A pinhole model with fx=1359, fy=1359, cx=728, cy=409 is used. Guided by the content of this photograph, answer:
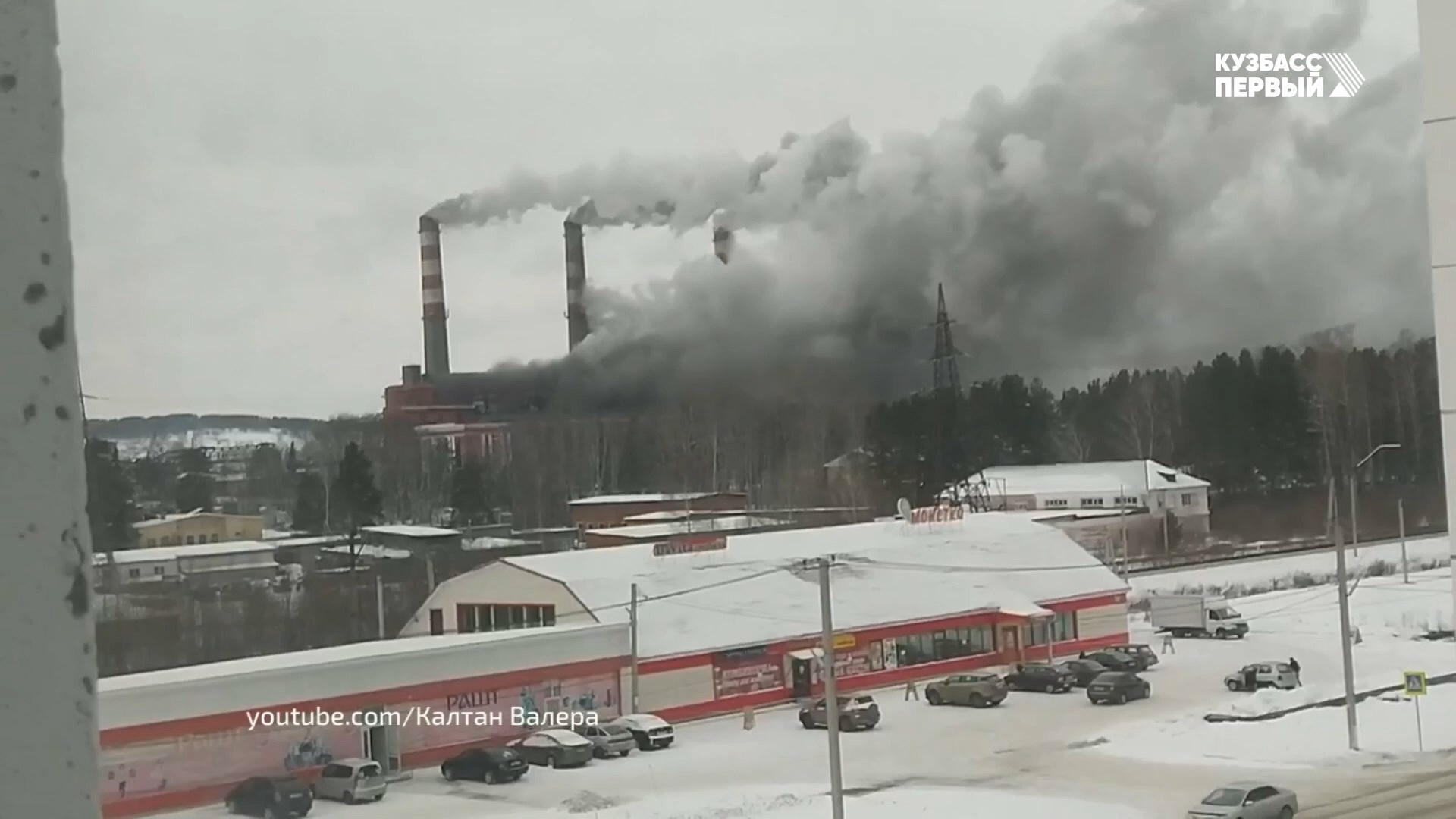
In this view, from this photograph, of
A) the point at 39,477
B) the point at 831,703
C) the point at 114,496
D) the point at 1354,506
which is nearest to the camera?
the point at 39,477

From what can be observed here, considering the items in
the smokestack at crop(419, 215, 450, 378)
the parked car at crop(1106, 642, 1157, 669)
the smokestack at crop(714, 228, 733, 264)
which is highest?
the smokestack at crop(714, 228, 733, 264)

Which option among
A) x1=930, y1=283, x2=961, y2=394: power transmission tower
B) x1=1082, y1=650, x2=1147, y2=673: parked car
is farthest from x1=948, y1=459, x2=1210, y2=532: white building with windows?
x1=1082, y1=650, x2=1147, y2=673: parked car

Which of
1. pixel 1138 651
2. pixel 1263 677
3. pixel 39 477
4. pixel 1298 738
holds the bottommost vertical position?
pixel 1298 738

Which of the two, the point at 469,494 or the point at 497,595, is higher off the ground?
the point at 469,494

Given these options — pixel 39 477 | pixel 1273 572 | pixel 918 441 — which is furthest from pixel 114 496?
pixel 1273 572

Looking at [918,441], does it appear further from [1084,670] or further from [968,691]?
[1084,670]

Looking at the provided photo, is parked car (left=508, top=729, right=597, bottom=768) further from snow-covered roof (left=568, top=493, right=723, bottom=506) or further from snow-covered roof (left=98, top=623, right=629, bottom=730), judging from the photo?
snow-covered roof (left=568, top=493, right=723, bottom=506)

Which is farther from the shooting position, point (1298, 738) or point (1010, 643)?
point (1298, 738)

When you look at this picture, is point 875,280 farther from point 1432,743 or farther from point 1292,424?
point 1432,743
